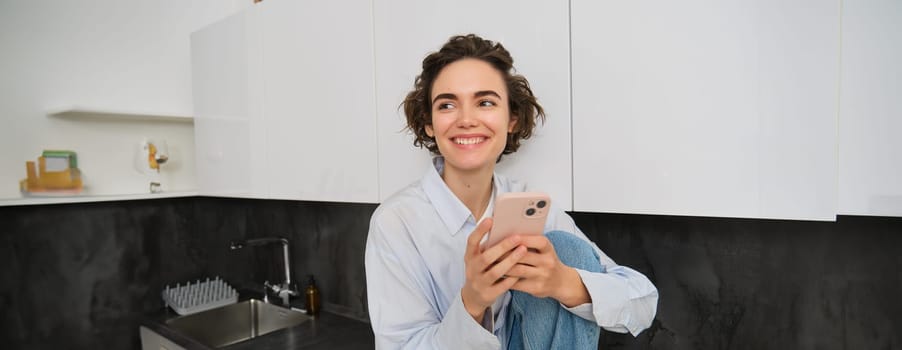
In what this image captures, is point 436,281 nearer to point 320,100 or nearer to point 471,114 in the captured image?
point 471,114

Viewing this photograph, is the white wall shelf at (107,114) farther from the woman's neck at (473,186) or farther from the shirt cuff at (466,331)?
the shirt cuff at (466,331)

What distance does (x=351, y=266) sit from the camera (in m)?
1.83

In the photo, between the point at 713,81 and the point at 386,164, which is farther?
the point at 386,164

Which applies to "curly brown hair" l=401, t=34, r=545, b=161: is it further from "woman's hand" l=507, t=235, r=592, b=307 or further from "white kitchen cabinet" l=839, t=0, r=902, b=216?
"white kitchen cabinet" l=839, t=0, r=902, b=216

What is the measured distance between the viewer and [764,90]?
0.71 m

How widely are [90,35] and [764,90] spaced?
2256 mm

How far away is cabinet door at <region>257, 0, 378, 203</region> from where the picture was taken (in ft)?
4.05

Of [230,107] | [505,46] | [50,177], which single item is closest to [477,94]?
[505,46]

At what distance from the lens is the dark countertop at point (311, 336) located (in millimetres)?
1536

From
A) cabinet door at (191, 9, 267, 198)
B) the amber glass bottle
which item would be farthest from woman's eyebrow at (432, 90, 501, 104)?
the amber glass bottle

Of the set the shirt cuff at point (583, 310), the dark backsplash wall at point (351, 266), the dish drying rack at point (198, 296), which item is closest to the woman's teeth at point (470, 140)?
the shirt cuff at point (583, 310)

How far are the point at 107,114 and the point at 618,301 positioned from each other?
1.91m

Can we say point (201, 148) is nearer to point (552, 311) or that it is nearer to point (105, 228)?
point (105, 228)

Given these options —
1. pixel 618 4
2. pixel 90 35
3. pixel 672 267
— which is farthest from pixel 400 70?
pixel 90 35
